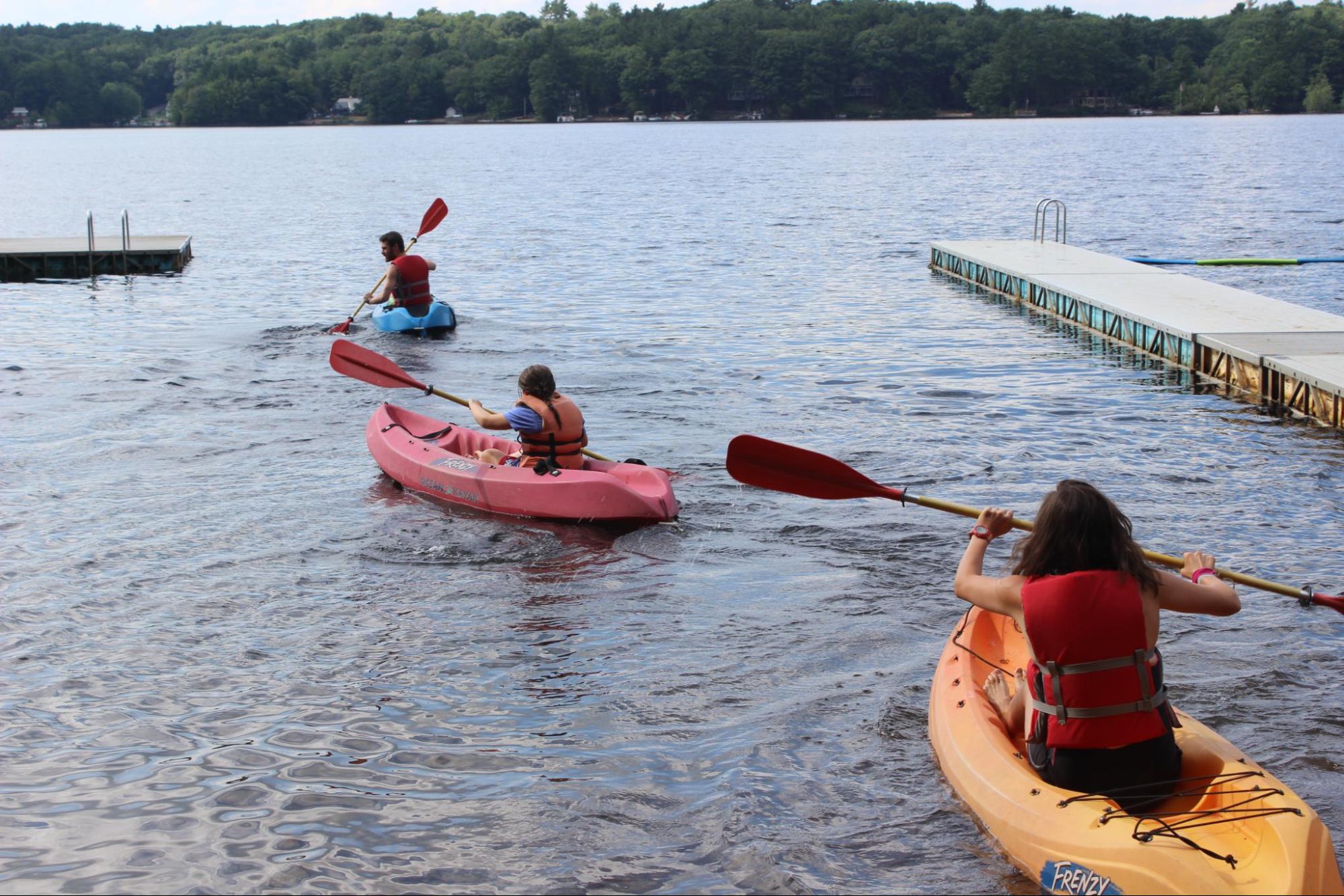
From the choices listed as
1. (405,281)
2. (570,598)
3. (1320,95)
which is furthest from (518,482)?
(1320,95)

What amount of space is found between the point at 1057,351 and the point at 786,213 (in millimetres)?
24274

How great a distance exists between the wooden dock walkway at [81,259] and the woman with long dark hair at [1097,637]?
967 inches

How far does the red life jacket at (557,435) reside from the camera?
365 inches

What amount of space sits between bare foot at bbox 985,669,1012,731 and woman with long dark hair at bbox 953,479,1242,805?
23.7 inches

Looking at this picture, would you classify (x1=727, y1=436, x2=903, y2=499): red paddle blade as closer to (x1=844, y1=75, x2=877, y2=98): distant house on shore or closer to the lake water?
the lake water

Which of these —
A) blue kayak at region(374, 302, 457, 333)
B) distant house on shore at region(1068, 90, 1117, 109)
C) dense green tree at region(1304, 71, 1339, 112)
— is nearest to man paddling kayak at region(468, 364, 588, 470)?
blue kayak at region(374, 302, 457, 333)

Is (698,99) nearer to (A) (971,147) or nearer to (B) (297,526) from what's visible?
(A) (971,147)

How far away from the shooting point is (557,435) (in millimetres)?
9320

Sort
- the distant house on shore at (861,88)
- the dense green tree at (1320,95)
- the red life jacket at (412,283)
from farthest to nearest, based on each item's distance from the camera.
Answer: the distant house on shore at (861,88) < the dense green tree at (1320,95) < the red life jacket at (412,283)

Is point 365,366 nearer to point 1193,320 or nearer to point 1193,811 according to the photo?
point 1193,811

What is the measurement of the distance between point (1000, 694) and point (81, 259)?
24.6 metres

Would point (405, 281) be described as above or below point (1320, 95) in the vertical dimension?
below

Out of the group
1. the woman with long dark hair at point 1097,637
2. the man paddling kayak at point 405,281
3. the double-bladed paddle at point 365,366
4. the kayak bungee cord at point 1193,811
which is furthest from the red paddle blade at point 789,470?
the man paddling kayak at point 405,281

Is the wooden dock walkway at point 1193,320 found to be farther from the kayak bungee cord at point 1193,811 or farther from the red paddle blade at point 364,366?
the red paddle blade at point 364,366
